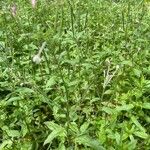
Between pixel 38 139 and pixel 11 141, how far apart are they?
227 millimetres

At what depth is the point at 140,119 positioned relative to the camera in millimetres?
3371

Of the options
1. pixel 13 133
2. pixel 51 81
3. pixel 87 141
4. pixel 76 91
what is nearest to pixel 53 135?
pixel 87 141

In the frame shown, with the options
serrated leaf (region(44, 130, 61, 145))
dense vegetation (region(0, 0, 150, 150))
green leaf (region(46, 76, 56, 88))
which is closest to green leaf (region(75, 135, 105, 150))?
dense vegetation (region(0, 0, 150, 150))

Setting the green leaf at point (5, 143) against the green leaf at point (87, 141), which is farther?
the green leaf at point (5, 143)

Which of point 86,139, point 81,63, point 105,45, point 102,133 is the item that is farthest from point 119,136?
point 105,45

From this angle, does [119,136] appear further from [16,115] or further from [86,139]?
[16,115]

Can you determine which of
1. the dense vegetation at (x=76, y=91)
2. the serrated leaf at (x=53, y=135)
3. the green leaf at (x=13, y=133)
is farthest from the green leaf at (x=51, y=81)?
the serrated leaf at (x=53, y=135)

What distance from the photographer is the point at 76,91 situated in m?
3.57

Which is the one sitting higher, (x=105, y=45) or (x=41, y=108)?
(x=105, y=45)

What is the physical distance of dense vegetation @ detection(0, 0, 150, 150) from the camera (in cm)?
295

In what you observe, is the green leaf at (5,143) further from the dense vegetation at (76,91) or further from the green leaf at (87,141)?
the green leaf at (87,141)

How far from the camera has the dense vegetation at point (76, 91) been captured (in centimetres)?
295

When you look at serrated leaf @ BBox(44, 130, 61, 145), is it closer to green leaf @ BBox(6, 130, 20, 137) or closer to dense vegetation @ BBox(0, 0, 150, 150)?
dense vegetation @ BBox(0, 0, 150, 150)

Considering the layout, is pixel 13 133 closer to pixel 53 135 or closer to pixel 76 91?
pixel 53 135
